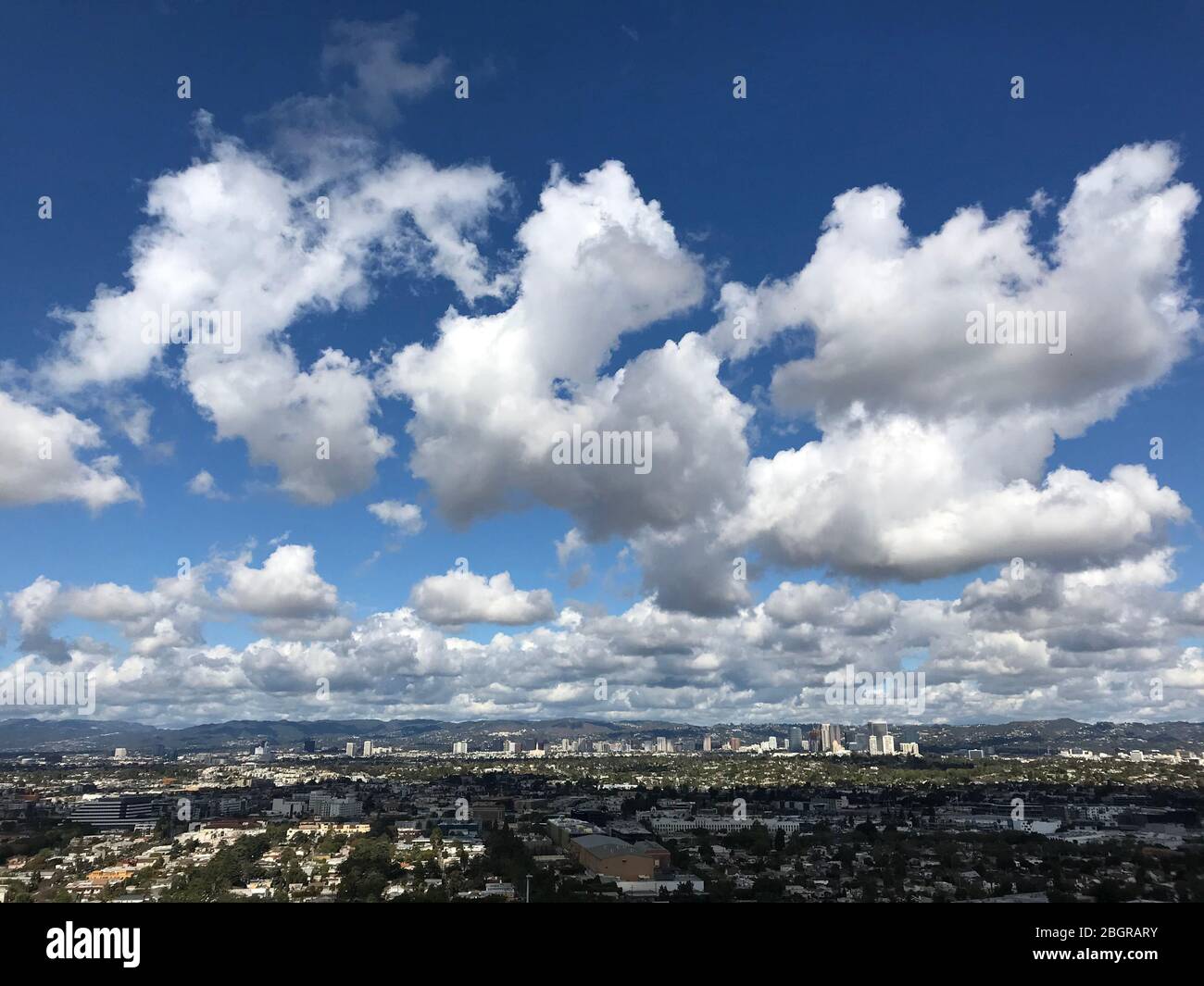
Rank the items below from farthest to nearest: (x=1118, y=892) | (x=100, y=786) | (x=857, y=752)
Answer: (x=857, y=752) → (x=100, y=786) → (x=1118, y=892)

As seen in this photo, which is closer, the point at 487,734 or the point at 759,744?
the point at 759,744

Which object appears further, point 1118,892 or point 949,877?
point 949,877
